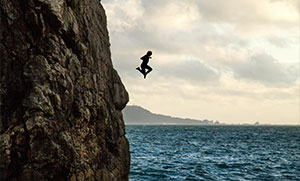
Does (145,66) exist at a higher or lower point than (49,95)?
higher

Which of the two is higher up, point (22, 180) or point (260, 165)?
point (22, 180)

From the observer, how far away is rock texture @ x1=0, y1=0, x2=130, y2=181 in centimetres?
928

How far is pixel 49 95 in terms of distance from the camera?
988cm

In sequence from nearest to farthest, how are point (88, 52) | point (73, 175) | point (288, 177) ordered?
Result: point (73, 175) → point (88, 52) → point (288, 177)

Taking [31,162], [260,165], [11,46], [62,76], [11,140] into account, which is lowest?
[260,165]

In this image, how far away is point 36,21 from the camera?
10.0 m

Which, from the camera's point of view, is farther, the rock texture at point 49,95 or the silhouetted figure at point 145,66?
the silhouetted figure at point 145,66

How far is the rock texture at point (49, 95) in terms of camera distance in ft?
30.5

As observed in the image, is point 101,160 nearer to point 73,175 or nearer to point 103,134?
point 103,134

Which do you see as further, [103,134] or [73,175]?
[103,134]

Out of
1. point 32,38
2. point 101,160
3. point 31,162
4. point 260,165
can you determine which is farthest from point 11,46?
point 260,165

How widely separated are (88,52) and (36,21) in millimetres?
3204

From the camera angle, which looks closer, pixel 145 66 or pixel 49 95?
pixel 49 95

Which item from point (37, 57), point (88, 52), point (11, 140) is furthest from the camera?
point (88, 52)
